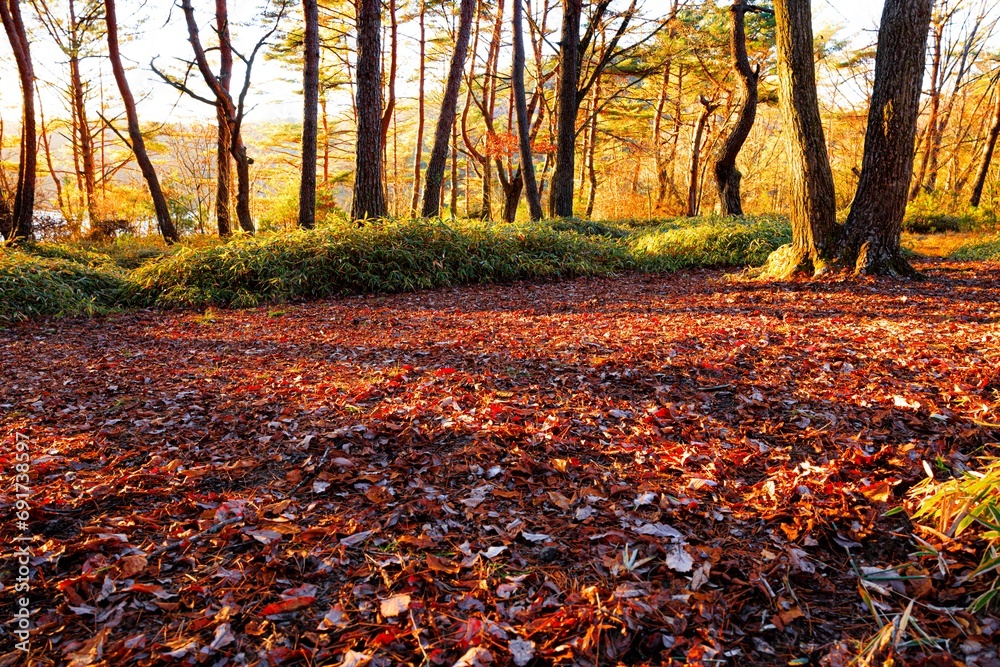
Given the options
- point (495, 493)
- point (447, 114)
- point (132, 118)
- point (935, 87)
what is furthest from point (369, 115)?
point (935, 87)

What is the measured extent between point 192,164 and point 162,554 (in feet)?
82.6

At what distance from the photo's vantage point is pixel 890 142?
4762 mm

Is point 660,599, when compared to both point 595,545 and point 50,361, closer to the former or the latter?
point 595,545

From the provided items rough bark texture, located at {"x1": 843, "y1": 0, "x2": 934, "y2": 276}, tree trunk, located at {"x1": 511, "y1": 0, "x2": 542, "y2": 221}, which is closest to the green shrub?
tree trunk, located at {"x1": 511, "y1": 0, "x2": 542, "y2": 221}

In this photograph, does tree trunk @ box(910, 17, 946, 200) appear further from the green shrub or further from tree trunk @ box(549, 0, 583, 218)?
the green shrub

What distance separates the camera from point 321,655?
1.27 m

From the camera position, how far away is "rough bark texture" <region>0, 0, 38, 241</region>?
26.6 feet

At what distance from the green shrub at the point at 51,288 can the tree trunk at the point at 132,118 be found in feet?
11.8

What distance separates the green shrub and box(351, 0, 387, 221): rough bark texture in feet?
9.77

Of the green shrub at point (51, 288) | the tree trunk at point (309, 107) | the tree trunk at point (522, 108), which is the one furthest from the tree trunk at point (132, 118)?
the tree trunk at point (522, 108)

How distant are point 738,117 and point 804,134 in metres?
5.24

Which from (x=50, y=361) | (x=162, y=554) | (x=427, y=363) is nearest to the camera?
(x=162, y=554)

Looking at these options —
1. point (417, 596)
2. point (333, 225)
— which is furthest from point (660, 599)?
point (333, 225)

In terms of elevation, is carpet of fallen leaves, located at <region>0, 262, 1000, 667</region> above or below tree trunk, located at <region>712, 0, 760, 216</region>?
below
